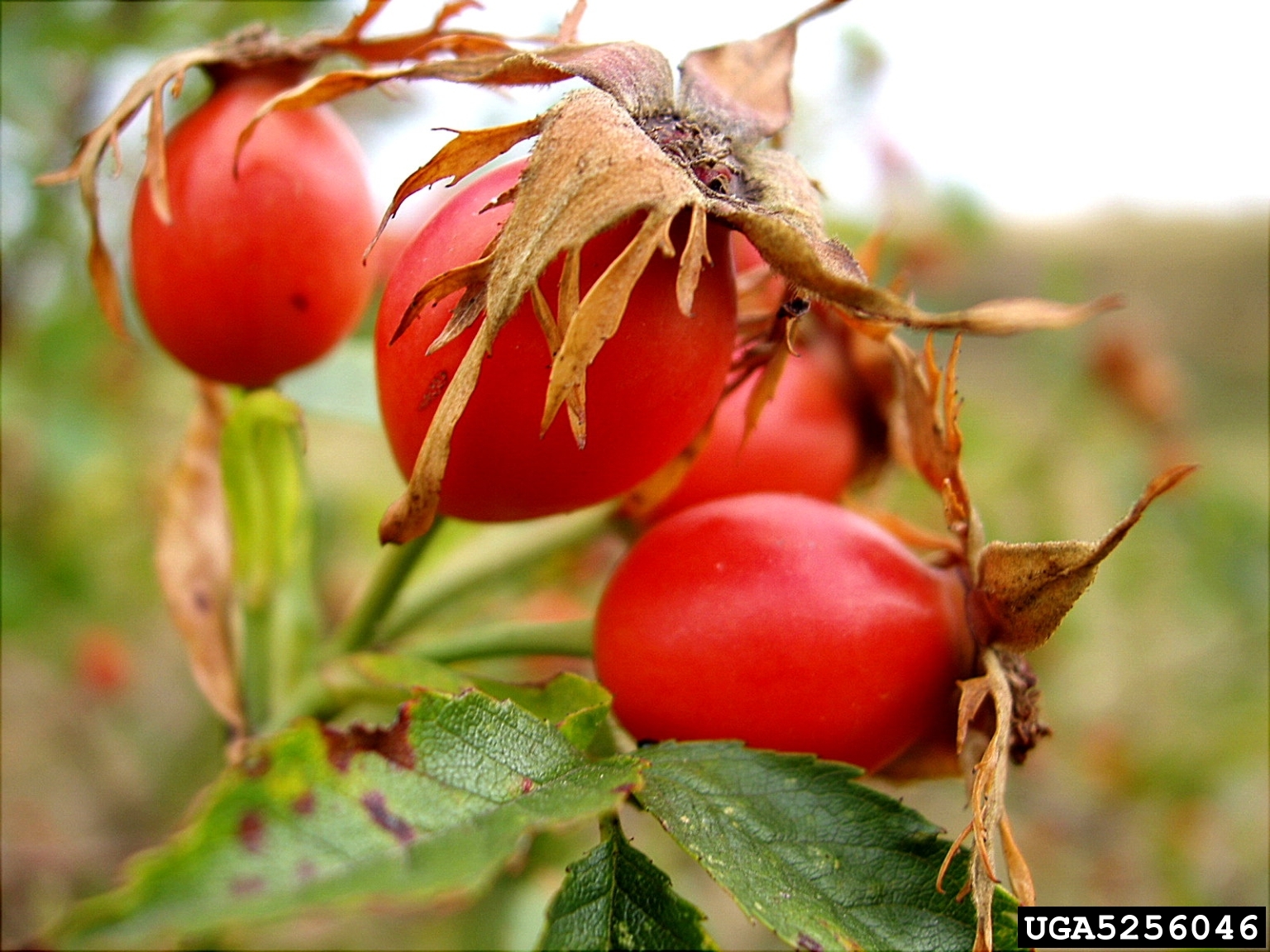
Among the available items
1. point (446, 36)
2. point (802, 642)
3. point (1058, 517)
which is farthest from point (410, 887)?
point (1058, 517)

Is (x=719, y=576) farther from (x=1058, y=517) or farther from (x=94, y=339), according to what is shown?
(x=1058, y=517)

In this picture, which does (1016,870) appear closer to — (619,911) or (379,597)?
(619,911)

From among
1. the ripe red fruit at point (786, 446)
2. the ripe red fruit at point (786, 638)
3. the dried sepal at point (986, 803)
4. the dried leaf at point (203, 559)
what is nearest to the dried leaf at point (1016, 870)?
the dried sepal at point (986, 803)

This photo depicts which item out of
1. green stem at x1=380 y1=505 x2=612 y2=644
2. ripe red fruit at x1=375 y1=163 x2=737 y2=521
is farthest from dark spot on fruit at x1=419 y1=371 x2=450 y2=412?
green stem at x1=380 y1=505 x2=612 y2=644

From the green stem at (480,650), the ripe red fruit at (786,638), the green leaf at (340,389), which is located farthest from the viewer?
the green leaf at (340,389)

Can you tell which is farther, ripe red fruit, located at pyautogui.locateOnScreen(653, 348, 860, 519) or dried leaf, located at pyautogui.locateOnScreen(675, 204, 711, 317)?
ripe red fruit, located at pyautogui.locateOnScreen(653, 348, 860, 519)

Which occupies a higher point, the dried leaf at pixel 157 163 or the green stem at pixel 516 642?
the dried leaf at pixel 157 163

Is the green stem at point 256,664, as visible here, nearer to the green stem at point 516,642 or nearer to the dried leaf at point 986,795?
the green stem at point 516,642

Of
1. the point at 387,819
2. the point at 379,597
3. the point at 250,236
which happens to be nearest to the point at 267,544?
the point at 379,597

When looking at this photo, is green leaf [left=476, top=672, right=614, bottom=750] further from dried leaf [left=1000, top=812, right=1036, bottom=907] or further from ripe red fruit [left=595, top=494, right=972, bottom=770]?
dried leaf [left=1000, top=812, right=1036, bottom=907]
